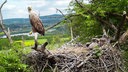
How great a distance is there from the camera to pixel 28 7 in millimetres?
11141

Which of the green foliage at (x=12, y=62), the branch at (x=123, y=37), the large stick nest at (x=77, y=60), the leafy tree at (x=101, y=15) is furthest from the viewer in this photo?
the leafy tree at (x=101, y=15)

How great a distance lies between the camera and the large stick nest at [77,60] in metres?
11.6

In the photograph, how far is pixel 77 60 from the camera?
11.6 meters

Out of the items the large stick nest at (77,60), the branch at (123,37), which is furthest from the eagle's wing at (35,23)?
the branch at (123,37)

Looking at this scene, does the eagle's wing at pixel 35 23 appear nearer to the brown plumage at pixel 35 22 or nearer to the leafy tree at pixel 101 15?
the brown plumage at pixel 35 22

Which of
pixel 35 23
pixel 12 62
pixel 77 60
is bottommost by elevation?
pixel 12 62

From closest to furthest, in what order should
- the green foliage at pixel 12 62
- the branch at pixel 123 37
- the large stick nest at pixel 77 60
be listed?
1. the large stick nest at pixel 77 60
2. the green foliage at pixel 12 62
3. the branch at pixel 123 37

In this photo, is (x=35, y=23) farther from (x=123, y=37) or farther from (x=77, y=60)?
(x=123, y=37)

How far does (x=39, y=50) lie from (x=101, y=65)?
185 centimetres

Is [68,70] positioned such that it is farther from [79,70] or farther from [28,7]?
[28,7]

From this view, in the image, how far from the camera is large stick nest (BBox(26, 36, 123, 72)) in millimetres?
11578

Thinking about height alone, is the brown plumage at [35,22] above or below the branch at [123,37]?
above

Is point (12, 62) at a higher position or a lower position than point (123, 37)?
lower

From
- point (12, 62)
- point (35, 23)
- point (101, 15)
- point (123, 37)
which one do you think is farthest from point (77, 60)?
point (101, 15)
